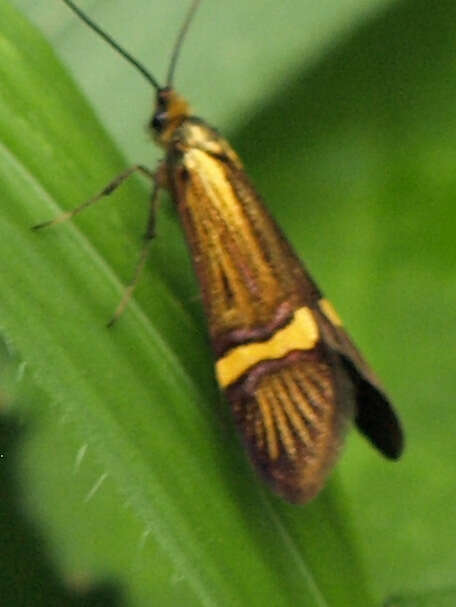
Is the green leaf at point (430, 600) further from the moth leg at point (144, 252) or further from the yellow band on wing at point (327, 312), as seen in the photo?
the moth leg at point (144, 252)

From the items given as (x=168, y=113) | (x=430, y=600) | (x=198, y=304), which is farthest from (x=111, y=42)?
(x=430, y=600)

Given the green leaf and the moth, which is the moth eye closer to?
the moth

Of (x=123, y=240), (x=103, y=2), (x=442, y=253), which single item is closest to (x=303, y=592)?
(x=123, y=240)

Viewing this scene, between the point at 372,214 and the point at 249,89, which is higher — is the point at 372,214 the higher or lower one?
the lower one

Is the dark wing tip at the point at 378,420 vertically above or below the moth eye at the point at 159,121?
below

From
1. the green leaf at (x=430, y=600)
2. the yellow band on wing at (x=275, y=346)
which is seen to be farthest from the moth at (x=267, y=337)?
the green leaf at (x=430, y=600)

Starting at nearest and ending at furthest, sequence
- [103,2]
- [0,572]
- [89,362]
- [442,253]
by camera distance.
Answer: [89,362]
[0,572]
[442,253]
[103,2]

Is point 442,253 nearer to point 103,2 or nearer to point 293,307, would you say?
point 293,307
